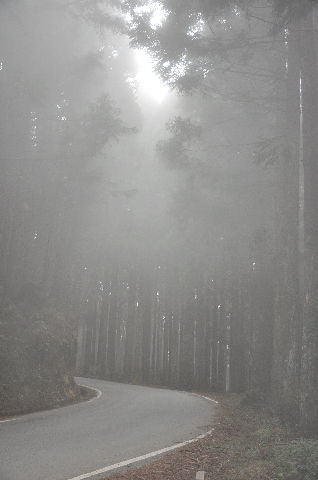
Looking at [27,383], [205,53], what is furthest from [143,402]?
[205,53]

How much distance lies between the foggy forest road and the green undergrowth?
3.47 ft

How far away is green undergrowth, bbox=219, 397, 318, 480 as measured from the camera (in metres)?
6.50

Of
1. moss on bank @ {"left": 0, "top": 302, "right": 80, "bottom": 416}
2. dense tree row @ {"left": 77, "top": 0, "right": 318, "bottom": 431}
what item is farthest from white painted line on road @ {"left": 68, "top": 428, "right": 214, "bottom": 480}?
moss on bank @ {"left": 0, "top": 302, "right": 80, "bottom": 416}

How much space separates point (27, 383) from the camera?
1365 cm

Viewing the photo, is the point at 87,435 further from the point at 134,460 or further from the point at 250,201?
the point at 250,201

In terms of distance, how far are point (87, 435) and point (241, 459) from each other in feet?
11.0

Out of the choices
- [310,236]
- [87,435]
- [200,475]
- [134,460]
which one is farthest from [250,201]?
[200,475]

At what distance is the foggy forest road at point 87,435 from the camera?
6.90 metres

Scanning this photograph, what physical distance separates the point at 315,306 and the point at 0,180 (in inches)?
537

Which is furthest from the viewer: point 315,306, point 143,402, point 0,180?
point 0,180

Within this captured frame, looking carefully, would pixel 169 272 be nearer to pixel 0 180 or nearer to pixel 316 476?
pixel 0 180

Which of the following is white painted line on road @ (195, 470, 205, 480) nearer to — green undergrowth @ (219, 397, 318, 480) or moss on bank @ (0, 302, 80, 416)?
green undergrowth @ (219, 397, 318, 480)

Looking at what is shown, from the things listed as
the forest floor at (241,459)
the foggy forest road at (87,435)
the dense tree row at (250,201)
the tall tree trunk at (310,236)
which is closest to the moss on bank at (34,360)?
the foggy forest road at (87,435)

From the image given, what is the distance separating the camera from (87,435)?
9.31m
